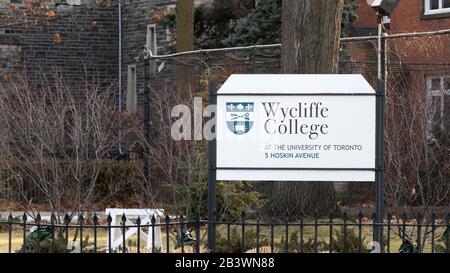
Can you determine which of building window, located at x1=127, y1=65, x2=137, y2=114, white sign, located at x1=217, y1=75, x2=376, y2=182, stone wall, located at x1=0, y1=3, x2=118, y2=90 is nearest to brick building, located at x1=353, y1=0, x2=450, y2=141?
white sign, located at x1=217, y1=75, x2=376, y2=182

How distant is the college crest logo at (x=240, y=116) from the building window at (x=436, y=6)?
1799 centimetres

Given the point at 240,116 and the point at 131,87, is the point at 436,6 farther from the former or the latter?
the point at 240,116

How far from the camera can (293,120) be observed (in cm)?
1041

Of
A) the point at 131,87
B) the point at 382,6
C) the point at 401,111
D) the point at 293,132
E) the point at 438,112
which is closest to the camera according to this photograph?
the point at 293,132

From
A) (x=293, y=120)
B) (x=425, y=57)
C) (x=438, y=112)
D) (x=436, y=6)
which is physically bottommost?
(x=293, y=120)

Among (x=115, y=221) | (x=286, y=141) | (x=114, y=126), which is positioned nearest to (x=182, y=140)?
(x=115, y=221)

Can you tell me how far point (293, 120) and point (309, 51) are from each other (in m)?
6.29

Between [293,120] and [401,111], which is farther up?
[401,111]

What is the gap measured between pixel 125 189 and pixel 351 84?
1094 cm

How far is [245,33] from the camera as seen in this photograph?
2530 cm

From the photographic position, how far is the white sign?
1042cm

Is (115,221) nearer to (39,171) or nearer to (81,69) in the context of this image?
(39,171)

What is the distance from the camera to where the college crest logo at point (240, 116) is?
34.2 feet

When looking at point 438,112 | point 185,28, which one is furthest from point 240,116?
point 185,28
